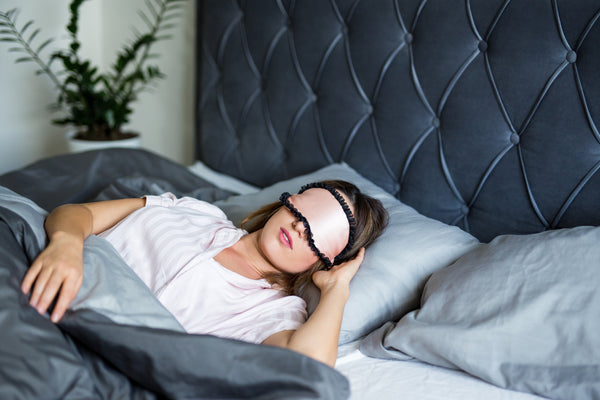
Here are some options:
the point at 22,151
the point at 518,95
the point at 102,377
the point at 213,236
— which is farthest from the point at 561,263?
the point at 22,151

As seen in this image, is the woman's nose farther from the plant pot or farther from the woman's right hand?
the plant pot

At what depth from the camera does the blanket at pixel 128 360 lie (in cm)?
79

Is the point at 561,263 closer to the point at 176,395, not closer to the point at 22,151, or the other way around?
the point at 176,395

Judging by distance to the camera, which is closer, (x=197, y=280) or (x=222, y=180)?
(x=197, y=280)

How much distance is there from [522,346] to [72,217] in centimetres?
99

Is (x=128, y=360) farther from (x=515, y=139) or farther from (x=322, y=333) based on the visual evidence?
(x=515, y=139)

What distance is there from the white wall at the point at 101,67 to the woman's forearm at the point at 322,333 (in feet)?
6.27

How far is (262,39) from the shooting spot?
197 cm

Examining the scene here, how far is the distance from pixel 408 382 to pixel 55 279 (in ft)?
2.34

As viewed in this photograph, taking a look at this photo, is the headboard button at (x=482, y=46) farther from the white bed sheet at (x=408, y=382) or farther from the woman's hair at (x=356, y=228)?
the white bed sheet at (x=408, y=382)

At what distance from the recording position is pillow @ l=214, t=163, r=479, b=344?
1153 millimetres

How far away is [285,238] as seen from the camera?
1165 millimetres

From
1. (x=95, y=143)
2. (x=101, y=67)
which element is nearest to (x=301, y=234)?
(x=95, y=143)

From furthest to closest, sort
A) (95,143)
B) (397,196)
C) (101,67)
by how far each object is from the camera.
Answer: (101,67) → (95,143) → (397,196)
